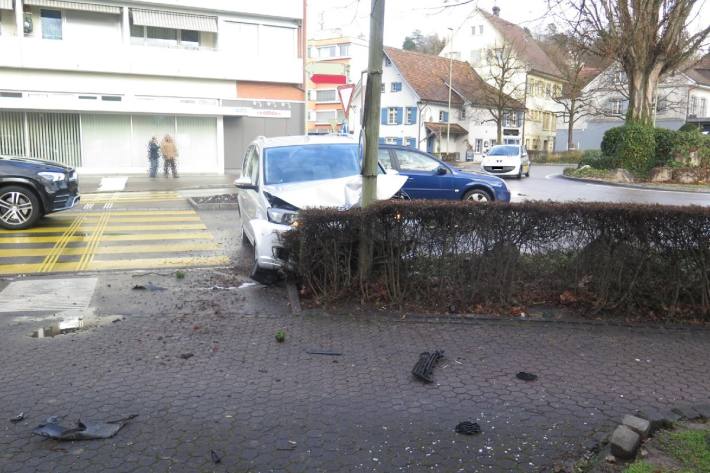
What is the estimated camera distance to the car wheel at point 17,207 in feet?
38.3

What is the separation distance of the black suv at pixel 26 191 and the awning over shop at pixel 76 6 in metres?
18.6

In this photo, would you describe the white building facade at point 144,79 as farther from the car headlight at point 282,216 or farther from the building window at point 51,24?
the car headlight at point 282,216

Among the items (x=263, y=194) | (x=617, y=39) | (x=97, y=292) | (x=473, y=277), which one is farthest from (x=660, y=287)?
(x=617, y=39)

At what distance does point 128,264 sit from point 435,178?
6.73m

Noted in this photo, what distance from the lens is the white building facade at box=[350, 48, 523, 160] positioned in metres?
57.0

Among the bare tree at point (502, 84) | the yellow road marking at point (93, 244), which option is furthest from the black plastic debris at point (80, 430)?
the bare tree at point (502, 84)

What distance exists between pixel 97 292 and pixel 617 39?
890 inches

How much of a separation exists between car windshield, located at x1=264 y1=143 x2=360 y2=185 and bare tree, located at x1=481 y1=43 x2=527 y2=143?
159 feet

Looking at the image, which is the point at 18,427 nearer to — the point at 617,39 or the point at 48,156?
the point at 617,39

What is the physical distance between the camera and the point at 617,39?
23953 mm

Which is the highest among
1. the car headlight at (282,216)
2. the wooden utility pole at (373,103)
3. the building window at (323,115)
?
the building window at (323,115)

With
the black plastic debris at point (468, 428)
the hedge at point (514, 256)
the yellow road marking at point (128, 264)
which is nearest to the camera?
the black plastic debris at point (468, 428)

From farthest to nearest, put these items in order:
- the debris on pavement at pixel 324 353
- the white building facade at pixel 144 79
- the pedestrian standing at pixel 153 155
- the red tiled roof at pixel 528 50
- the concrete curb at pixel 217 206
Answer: the red tiled roof at pixel 528 50
the white building facade at pixel 144 79
the pedestrian standing at pixel 153 155
the concrete curb at pixel 217 206
the debris on pavement at pixel 324 353

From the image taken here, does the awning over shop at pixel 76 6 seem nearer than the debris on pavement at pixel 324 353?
No
